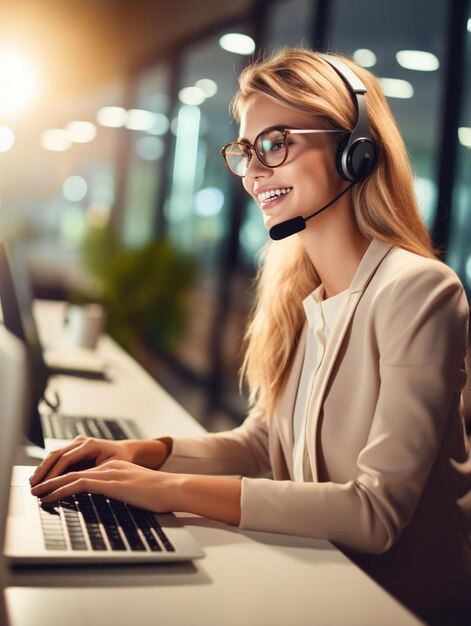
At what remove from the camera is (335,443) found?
49.4 inches

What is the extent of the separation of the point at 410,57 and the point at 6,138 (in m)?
6.27

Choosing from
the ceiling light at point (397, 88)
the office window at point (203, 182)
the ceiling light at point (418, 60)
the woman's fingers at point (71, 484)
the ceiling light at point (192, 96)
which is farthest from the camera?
the ceiling light at point (192, 96)

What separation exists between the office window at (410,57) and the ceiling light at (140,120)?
12.0ft

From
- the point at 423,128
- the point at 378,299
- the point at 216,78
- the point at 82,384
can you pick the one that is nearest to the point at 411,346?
the point at 378,299

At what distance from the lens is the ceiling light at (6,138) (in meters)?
8.06

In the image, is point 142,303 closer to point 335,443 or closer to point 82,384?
point 82,384

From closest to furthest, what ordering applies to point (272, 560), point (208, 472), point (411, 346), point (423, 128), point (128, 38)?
1. point (272, 560)
2. point (411, 346)
3. point (208, 472)
4. point (423, 128)
5. point (128, 38)

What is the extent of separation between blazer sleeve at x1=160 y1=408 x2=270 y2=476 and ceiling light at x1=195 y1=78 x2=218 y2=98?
4428 millimetres

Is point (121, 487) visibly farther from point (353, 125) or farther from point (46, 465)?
point (353, 125)

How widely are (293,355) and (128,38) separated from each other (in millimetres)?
6729

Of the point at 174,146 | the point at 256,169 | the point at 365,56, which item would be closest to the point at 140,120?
the point at 174,146

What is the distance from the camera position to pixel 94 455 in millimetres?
1259

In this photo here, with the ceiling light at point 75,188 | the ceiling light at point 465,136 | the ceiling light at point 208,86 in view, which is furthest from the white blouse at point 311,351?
the ceiling light at point 75,188

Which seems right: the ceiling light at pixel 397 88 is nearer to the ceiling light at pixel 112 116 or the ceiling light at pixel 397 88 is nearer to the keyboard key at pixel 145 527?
the keyboard key at pixel 145 527
